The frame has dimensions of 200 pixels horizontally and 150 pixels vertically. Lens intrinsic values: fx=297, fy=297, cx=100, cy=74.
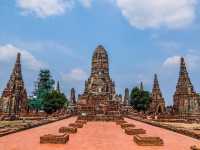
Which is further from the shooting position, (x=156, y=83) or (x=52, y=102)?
(x=156, y=83)

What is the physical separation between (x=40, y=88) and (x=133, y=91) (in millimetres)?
24684

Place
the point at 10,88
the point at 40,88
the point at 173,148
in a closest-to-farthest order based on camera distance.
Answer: the point at 173,148 → the point at 10,88 → the point at 40,88

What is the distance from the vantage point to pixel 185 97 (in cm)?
4438

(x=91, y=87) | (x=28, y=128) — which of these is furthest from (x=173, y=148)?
(x=91, y=87)

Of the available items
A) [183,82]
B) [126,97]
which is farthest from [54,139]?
[126,97]

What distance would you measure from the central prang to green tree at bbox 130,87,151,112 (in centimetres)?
643

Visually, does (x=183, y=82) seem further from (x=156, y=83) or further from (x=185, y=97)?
(x=156, y=83)

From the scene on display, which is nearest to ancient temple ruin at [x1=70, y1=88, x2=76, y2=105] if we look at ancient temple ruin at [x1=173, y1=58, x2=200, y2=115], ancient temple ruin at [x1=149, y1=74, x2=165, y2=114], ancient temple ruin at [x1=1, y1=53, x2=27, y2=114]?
ancient temple ruin at [x1=149, y1=74, x2=165, y2=114]

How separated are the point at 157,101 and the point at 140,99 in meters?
3.67

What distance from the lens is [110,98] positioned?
50.2 metres

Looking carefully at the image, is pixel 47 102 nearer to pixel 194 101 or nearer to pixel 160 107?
pixel 160 107

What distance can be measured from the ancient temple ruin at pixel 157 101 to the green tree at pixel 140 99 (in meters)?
1.14

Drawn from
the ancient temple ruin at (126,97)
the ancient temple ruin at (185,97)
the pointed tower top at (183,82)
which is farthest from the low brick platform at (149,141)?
the ancient temple ruin at (126,97)

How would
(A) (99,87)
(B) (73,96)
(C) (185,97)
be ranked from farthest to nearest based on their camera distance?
(B) (73,96), (A) (99,87), (C) (185,97)
